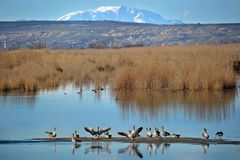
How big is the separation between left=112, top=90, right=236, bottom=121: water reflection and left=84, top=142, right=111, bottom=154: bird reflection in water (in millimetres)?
4304

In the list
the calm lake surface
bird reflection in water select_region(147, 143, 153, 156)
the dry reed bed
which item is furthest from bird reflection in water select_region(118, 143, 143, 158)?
the dry reed bed

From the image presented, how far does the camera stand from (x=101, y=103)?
22281 millimetres

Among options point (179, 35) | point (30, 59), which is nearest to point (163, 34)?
point (179, 35)

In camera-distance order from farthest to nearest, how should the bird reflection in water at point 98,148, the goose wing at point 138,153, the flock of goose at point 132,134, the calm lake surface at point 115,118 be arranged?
the flock of goose at point 132,134 → the bird reflection in water at point 98,148 → the calm lake surface at point 115,118 → the goose wing at point 138,153

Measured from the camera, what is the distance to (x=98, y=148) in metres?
14.4

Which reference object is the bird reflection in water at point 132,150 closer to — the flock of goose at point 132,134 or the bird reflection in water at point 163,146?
the flock of goose at point 132,134

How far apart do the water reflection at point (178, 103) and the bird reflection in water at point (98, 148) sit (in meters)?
4.30

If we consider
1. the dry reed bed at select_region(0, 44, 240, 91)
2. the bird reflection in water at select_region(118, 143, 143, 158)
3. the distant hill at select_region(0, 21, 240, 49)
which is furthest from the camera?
the distant hill at select_region(0, 21, 240, 49)

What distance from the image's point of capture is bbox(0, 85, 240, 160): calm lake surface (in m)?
13.9

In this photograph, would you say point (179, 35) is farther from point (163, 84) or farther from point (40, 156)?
point (40, 156)

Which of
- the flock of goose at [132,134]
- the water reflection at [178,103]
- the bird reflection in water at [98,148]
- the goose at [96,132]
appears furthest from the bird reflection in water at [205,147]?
the water reflection at [178,103]

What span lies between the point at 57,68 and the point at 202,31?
9421 cm

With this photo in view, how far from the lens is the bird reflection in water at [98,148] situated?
14066 mm

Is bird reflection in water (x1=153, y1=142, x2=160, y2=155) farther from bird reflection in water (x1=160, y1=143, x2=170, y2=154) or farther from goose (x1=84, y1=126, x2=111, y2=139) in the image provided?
goose (x1=84, y1=126, x2=111, y2=139)
